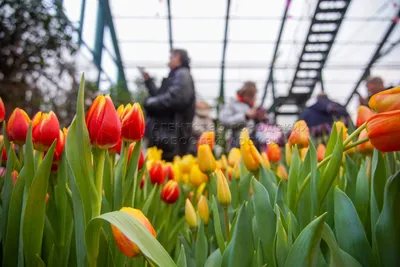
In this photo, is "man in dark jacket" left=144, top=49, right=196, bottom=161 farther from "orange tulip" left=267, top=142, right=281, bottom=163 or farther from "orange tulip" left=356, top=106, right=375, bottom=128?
"orange tulip" left=356, top=106, right=375, bottom=128

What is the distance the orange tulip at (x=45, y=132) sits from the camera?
51cm

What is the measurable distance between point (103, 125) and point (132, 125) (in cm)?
7

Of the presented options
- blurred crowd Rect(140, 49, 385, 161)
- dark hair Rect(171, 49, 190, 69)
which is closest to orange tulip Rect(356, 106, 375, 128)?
blurred crowd Rect(140, 49, 385, 161)

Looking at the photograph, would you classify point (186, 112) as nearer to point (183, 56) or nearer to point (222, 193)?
point (183, 56)

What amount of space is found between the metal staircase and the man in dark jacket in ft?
17.8

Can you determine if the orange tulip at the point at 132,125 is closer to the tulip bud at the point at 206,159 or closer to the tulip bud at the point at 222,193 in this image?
the tulip bud at the point at 222,193

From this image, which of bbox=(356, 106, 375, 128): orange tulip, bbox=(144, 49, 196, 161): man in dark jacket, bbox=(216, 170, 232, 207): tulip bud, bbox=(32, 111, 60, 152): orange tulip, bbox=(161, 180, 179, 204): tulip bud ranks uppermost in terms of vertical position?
bbox=(144, 49, 196, 161): man in dark jacket

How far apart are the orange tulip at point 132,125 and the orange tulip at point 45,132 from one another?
0.31ft

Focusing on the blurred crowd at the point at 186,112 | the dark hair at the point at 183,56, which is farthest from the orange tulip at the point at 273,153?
the dark hair at the point at 183,56

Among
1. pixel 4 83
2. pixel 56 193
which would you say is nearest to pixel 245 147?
pixel 56 193

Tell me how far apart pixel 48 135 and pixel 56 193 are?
3.4 inches

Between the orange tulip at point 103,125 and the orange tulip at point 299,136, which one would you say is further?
the orange tulip at point 299,136

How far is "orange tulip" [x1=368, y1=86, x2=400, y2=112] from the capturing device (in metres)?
0.39

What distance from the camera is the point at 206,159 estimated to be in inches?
30.2
